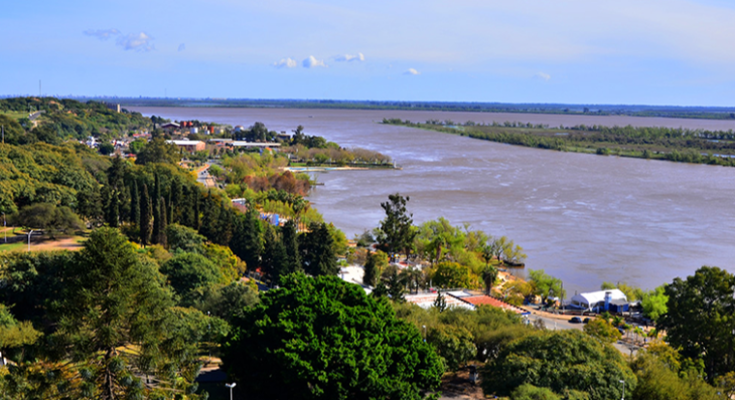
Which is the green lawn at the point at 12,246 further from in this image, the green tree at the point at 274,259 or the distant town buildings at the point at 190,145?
the distant town buildings at the point at 190,145

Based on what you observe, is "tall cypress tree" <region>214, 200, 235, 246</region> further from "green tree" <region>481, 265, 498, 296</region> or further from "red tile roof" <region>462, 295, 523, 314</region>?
"green tree" <region>481, 265, 498, 296</region>

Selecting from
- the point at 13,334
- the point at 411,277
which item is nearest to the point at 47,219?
the point at 13,334

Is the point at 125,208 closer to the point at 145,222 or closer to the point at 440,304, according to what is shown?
the point at 145,222

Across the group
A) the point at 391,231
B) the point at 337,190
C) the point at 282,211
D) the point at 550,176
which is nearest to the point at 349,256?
the point at 391,231

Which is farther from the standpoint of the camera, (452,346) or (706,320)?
(706,320)

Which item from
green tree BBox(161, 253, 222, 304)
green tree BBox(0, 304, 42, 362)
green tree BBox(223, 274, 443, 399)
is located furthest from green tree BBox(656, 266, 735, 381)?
green tree BBox(0, 304, 42, 362)

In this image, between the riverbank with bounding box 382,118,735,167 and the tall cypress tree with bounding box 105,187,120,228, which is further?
the riverbank with bounding box 382,118,735,167

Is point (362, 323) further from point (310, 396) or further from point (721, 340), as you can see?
point (721, 340)
